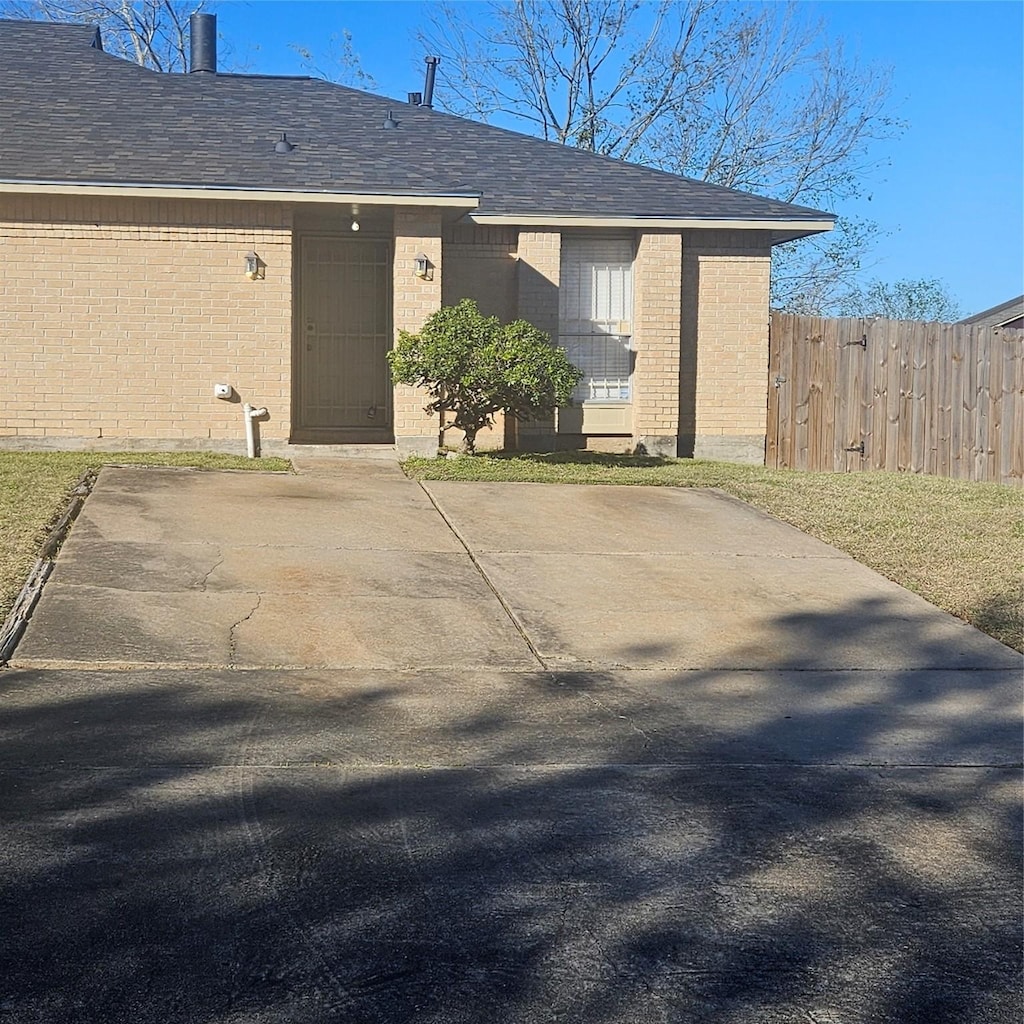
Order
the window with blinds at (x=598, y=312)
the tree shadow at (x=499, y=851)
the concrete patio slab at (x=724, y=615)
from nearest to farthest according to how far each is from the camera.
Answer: the tree shadow at (x=499, y=851) → the concrete patio slab at (x=724, y=615) → the window with blinds at (x=598, y=312)

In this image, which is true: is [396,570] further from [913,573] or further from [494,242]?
[494,242]

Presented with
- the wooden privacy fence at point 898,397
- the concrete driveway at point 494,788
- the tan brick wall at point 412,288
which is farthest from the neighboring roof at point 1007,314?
A: the concrete driveway at point 494,788

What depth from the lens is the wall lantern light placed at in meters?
14.5

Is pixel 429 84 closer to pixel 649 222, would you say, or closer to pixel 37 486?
pixel 649 222

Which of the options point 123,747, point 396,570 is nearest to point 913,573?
point 396,570

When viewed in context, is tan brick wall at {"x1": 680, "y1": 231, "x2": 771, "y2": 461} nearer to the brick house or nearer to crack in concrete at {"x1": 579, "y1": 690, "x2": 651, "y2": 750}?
the brick house

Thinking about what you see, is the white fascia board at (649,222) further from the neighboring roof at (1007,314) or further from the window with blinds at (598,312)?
the neighboring roof at (1007,314)

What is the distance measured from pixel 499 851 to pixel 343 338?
1268 centimetres

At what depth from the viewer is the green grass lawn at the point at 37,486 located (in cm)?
860

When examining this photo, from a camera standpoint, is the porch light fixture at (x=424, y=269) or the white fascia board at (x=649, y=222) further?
the white fascia board at (x=649, y=222)

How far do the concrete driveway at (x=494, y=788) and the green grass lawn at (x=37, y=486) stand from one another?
0.97ft

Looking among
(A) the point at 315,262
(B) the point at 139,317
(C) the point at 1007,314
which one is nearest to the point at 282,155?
(A) the point at 315,262

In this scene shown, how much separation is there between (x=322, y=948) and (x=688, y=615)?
5139 mm

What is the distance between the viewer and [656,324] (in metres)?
16.5
